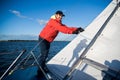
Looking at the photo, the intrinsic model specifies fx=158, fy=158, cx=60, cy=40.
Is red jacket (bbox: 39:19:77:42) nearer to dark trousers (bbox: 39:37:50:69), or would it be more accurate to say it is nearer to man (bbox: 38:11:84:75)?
man (bbox: 38:11:84:75)

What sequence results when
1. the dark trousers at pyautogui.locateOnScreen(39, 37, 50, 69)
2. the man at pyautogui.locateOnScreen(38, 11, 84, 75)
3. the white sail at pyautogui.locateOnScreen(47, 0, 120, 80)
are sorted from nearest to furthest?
the white sail at pyautogui.locateOnScreen(47, 0, 120, 80), the man at pyautogui.locateOnScreen(38, 11, 84, 75), the dark trousers at pyautogui.locateOnScreen(39, 37, 50, 69)

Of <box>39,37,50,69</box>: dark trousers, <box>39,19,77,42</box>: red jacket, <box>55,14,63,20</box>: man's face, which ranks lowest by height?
<box>39,37,50,69</box>: dark trousers

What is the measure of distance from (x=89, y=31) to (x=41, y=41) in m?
1.91

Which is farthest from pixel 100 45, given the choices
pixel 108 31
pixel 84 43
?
pixel 84 43

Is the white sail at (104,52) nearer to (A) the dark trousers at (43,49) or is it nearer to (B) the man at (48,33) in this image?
(A) the dark trousers at (43,49)

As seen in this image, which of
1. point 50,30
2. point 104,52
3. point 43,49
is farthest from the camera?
point 43,49

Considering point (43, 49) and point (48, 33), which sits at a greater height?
point (48, 33)

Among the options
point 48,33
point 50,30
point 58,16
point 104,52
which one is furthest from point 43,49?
point 104,52

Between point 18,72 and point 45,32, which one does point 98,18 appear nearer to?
point 45,32

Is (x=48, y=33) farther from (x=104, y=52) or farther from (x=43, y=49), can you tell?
(x=104, y=52)

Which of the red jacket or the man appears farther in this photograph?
A: the man

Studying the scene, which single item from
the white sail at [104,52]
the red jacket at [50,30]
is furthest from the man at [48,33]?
the white sail at [104,52]

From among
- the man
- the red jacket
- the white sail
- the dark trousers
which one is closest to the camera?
the white sail

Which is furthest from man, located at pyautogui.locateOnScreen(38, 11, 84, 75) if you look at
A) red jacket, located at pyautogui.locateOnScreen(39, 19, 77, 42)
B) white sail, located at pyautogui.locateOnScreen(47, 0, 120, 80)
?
white sail, located at pyautogui.locateOnScreen(47, 0, 120, 80)
